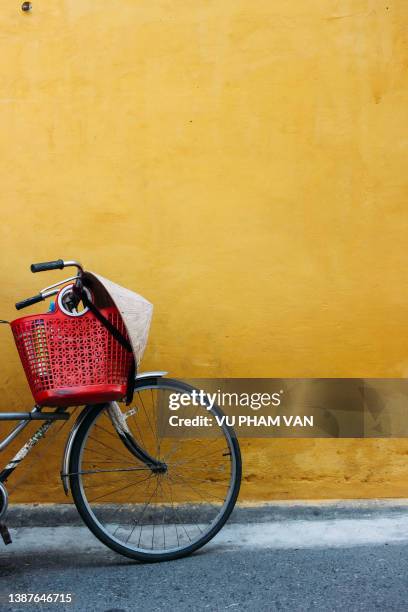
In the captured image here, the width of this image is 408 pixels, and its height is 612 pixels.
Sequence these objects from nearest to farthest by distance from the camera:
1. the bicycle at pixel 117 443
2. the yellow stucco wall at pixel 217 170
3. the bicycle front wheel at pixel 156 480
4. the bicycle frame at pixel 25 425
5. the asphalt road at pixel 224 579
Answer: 1. the asphalt road at pixel 224 579
2. the bicycle at pixel 117 443
3. the bicycle frame at pixel 25 425
4. the bicycle front wheel at pixel 156 480
5. the yellow stucco wall at pixel 217 170

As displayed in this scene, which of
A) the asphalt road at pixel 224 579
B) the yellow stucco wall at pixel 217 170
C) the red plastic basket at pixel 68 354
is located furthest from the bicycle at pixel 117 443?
the yellow stucco wall at pixel 217 170

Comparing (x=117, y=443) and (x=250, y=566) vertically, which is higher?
(x=117, y=443)

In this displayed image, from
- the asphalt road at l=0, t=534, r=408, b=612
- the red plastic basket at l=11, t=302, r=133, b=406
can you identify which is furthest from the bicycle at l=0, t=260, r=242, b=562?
the asphalt road at l=0, t=534, r=408, b=612

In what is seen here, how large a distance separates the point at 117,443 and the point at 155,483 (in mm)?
305

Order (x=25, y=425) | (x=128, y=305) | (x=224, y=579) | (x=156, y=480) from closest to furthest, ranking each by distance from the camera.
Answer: (x=128, y=305) → (x=224, y=579) → (x=25, y=425) → (x=156, y=480)

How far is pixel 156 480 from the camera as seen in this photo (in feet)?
13.9

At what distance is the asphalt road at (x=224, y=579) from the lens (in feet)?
11.1

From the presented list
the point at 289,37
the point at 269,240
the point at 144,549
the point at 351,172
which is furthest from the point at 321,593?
the point at 289,37

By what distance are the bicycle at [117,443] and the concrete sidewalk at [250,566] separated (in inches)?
5.9

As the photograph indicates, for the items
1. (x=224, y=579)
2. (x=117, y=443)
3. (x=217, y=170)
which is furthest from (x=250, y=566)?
(x=217, y=170)

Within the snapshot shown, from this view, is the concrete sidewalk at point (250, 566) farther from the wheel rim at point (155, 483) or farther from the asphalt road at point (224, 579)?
the wheel rim at point (155, 483)

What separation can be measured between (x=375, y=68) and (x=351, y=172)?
1.94 ft

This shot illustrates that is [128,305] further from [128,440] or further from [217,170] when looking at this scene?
[217,170]

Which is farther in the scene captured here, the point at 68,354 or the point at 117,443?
the point at 117,443
